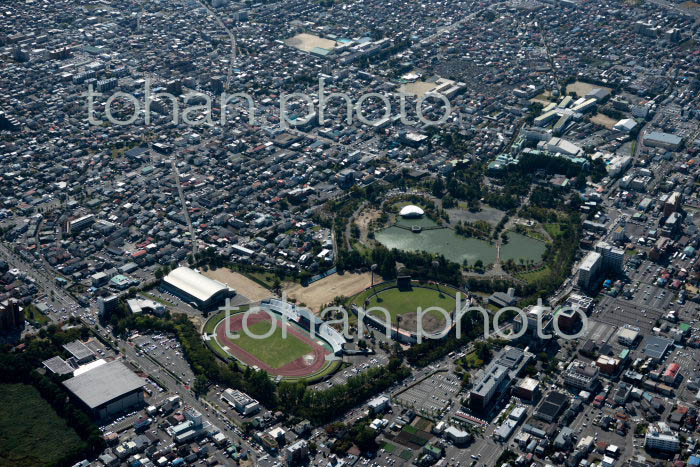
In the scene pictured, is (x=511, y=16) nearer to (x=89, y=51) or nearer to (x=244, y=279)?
(x=89, y=51)

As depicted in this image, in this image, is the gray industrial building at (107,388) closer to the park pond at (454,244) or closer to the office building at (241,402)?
the office building at (241,402)

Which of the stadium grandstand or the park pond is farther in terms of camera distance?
the park pond

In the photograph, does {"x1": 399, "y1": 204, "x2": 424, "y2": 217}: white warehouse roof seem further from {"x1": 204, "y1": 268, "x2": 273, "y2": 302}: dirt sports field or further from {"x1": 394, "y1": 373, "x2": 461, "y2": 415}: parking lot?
{"x1": 394, "y1": 373, "x2": 461, "y2": 415}: parking lot

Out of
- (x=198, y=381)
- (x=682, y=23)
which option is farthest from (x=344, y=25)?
(x=198, y=381)

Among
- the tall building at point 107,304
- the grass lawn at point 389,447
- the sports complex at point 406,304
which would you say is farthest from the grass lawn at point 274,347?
the grass lawn at point 389,447

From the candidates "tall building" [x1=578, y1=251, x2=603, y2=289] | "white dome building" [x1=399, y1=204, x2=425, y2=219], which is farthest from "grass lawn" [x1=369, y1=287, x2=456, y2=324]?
"white dome building" [x1=399, y1=204, x2=425, y2=219]

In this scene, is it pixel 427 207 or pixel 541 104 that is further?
pixel 541 104
